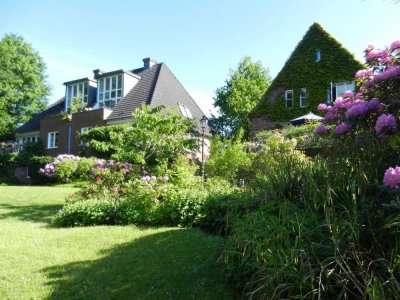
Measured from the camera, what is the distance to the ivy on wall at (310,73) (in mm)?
25062

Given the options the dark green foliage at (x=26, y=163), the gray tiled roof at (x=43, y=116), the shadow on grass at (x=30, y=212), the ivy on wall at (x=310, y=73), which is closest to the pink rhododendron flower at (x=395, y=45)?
the shadow on grass at (x=30, y=212)

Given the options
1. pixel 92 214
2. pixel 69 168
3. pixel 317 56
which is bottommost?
pixel 92 214

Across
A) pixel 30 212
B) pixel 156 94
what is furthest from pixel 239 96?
pixel 30 212

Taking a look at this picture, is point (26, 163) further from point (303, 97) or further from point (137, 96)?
point (303, 97)

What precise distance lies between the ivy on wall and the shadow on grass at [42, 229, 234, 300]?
21.1m

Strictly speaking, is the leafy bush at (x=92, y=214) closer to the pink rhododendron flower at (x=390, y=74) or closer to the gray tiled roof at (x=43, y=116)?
the pink rhododendron flower at (x=390, y=74)

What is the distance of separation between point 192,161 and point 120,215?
25.6ft

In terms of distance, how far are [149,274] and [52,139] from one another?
29.9 m

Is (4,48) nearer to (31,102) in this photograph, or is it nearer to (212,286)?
(31,102)

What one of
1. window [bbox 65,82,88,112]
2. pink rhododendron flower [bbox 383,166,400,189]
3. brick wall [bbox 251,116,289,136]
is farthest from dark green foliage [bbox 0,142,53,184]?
pink rhododendron flower [bbox 383,166,400,189]

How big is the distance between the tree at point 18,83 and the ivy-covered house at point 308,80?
27.7 m

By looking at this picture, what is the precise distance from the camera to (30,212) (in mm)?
11367

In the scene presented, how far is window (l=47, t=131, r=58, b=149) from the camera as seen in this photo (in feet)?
107

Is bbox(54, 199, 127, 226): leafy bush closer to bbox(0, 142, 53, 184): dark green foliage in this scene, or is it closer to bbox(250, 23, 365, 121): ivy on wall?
bbox(0, 142, 53, 184): dark green foliage
